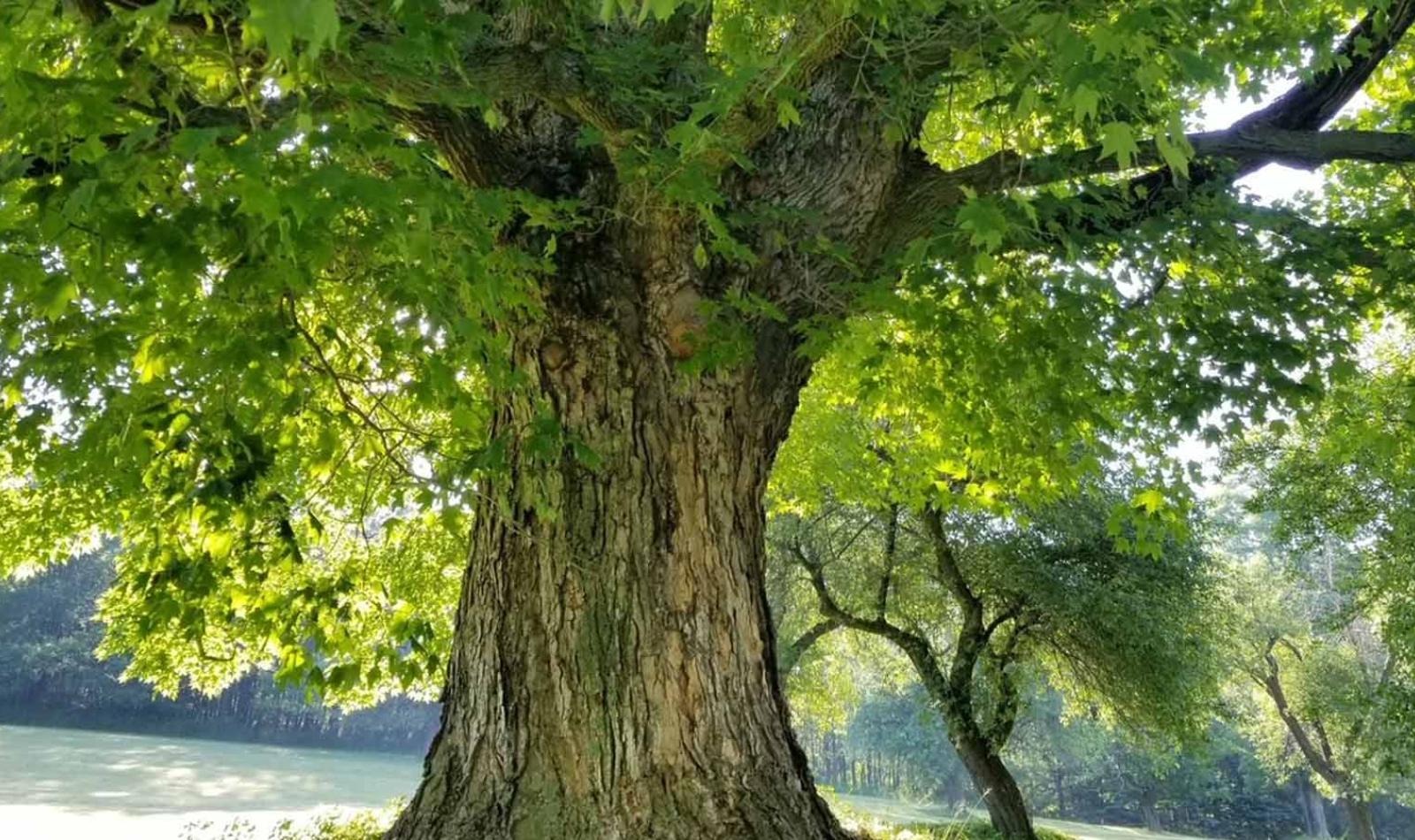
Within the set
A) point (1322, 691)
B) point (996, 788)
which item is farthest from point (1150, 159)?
point (1322, 691)

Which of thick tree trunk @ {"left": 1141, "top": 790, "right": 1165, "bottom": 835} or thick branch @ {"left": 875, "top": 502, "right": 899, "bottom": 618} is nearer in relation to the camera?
thick branch @ {"left": 875, "top": 502, "right": 899, "bottom": 618}

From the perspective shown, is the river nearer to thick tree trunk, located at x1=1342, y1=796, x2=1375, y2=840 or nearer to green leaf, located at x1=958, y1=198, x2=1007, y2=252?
green leaf, located at x1=958, y1=198, x2=1007, y2=252

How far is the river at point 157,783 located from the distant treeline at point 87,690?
234 cm

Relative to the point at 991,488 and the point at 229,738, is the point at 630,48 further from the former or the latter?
the point at 229,738

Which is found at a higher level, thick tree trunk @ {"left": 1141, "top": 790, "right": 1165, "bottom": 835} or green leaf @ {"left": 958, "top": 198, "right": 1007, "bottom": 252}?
green leaf @ {"left": 958, "top": 198, "right": 1007, "bottom": 252}

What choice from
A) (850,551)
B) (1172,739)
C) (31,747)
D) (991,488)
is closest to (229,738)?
(31,747)

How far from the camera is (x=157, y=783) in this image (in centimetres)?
2383

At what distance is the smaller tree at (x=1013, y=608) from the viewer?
11.3 meters

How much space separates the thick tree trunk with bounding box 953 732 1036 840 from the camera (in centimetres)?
1103

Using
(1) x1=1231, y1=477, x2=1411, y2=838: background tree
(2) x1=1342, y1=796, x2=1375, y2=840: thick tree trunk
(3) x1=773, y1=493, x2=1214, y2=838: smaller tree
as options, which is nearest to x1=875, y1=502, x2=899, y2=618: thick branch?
(3) x1=773, y1=493, x2=1214, y2=838: smaller tree

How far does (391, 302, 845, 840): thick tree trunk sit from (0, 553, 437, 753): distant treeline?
1571 inches

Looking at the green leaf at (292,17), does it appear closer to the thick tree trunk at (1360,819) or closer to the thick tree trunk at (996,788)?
the thick tree trunk at (996,788)

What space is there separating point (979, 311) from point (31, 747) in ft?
122

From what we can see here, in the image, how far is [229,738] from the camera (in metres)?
43.8
